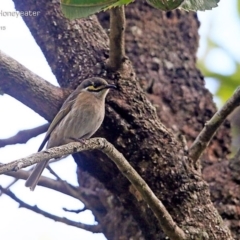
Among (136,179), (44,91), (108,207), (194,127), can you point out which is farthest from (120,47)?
(194,127)

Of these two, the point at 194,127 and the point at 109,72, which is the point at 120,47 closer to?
the point at 109,72

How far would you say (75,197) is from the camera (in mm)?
3900

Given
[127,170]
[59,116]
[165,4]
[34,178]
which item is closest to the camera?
[165,4]

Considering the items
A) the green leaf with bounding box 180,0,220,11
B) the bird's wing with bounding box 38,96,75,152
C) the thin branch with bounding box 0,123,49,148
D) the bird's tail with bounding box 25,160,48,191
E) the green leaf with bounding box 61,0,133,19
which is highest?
the bird's wing with bounding box 38,96,75,152

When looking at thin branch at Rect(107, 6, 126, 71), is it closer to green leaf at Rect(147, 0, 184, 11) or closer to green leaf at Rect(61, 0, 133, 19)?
green leaf at Rect(61, 0, 133, 19)

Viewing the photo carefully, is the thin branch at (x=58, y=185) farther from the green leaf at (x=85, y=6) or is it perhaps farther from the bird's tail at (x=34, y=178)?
the green leaf at (x=85, y=6)

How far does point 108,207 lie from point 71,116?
0.82m

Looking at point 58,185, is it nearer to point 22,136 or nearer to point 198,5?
point 22,136

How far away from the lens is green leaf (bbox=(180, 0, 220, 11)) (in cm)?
215

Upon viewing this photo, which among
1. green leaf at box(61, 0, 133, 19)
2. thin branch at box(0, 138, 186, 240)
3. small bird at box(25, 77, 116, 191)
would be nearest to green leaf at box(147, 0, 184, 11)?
green leaf at box(61, 0, 133, 19)

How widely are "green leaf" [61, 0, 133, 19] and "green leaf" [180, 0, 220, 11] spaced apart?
0.24 metres

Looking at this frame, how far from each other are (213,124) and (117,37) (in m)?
0.80

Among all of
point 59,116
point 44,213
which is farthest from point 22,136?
point 44,213

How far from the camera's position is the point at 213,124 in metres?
3.45
